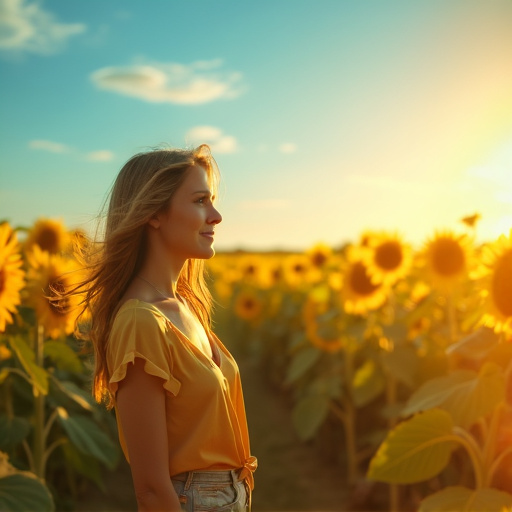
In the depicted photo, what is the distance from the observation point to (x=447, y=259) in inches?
174

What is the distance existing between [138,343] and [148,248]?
40cm

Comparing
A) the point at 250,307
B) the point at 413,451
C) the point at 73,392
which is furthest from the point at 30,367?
the point at 250,307

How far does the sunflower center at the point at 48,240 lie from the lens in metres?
4.51

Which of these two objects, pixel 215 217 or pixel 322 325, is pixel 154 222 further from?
pixel 322 325

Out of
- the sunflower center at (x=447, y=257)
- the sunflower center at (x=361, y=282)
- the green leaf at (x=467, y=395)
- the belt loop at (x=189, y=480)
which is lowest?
the belt loop at (x=189, y=480)

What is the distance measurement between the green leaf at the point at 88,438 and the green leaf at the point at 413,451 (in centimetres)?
134

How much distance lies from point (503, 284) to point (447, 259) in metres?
1.59

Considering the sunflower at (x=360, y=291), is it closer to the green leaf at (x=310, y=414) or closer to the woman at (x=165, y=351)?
the green leaf at (x=310, y=414)

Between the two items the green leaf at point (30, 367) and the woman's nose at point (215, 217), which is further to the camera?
the green leaf at point (30, 367)

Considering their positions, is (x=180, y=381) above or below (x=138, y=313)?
below

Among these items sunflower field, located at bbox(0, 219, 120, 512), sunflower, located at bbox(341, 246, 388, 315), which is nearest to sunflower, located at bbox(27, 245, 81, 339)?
sunflower field, located at bbox(0, 219, 120, 512)

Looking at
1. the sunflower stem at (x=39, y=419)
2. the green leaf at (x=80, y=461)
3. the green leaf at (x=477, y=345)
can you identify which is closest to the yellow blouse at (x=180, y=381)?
the green leaf at (x=477, y=345)

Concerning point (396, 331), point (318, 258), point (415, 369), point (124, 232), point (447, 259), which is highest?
point (318, 258)

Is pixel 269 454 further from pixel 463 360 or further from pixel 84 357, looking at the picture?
pixel 84 357
